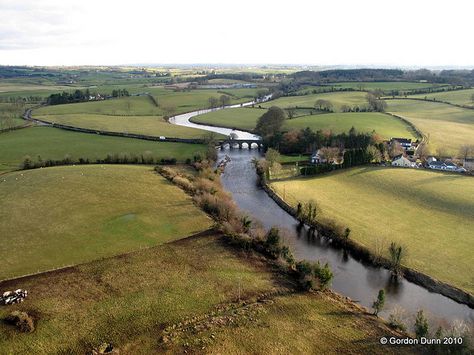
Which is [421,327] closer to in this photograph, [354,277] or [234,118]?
[354,277]

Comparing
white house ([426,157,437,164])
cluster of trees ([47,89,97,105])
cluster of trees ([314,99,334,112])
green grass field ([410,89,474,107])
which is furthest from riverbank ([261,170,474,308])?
cluster of trees ([47,89,97,105])

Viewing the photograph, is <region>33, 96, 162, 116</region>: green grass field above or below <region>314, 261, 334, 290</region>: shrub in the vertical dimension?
above

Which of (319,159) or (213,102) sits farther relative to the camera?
(213,102)

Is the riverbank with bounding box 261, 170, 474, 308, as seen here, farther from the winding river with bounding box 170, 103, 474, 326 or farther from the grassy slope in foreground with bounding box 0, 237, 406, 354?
the grassy slope in foreground with bounding box 0, 237, 406, 354

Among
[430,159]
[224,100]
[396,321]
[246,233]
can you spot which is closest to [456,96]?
[224,100]

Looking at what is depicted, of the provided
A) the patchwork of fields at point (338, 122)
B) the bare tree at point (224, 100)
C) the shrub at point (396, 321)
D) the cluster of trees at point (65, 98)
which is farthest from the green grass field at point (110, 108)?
the shrub at point (396, 321)
